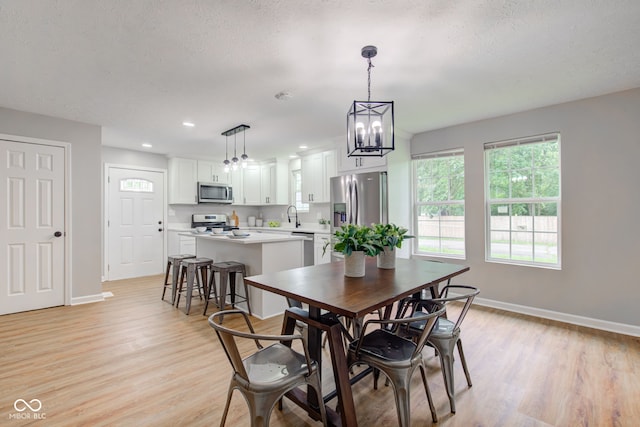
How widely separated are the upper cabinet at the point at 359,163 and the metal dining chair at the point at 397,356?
2.88m

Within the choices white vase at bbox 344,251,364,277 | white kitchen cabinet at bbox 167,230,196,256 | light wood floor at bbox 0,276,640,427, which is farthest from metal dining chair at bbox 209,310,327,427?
white kitchen cabinet at bbox 167,230,196,256

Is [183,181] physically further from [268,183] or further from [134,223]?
[268,183]

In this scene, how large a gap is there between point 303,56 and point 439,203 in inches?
119

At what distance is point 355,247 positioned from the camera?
79.7 inches

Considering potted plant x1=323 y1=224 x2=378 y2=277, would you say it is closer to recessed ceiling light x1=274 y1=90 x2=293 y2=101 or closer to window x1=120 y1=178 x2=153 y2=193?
recessed ceiling light x1=274 y1=90 x2=293 y2=101

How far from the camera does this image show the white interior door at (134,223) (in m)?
5.44

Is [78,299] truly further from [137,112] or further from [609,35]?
[609,35]

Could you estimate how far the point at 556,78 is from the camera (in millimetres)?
2773

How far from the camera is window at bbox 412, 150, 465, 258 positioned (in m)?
4.29

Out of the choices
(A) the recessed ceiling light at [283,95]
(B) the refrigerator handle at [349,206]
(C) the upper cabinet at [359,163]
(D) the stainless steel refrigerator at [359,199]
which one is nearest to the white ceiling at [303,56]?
(A) the recessed ceiling light at [283,95]

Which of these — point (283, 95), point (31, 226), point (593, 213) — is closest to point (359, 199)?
point (283, 95)

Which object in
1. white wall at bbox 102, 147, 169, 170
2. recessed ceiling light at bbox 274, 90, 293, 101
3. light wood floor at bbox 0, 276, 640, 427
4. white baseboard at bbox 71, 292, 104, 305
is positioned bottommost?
light wood floor at bbox 0, 276, 640, 427

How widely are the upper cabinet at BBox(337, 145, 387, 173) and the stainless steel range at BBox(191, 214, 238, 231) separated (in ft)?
9.42

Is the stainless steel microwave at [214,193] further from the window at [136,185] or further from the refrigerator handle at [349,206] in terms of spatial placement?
the refrigerator handle at [349,206]
